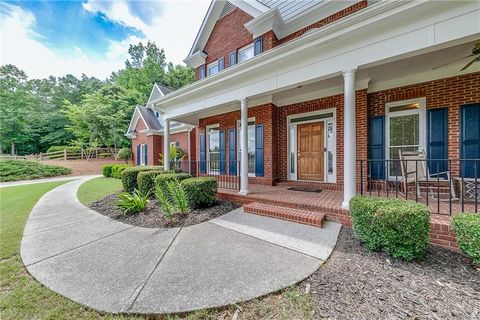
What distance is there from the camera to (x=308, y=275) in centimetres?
240

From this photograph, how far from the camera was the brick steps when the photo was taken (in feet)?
12.8

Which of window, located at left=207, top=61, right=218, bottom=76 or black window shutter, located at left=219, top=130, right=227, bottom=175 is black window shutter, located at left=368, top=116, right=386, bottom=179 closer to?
black window shutter, located at left=219, top=130, right=227, bottom=175

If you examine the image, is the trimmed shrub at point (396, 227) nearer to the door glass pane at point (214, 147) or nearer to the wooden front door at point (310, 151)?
the wooden front door at point (310, 151)

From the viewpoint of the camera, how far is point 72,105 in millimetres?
24406

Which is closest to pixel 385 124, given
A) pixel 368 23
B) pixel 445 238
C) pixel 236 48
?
pixel 368 23

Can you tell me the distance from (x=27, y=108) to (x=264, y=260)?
38892mm

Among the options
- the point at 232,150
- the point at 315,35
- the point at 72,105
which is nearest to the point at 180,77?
the point at 72,105

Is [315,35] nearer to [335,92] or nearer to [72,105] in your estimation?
[335,92]

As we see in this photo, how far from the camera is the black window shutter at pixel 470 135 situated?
14.3ft

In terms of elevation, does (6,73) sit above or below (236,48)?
above

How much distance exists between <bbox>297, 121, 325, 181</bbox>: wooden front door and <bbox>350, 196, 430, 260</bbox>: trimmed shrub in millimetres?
3749

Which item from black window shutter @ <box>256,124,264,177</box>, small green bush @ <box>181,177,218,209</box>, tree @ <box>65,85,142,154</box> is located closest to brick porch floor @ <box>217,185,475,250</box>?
small green bush @ <box>181,177,218,209</box>

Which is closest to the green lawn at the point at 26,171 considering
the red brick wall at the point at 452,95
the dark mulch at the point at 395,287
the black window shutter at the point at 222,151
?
the black window shutter at the point at 222,151

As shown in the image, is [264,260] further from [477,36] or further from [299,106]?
[299,106]
